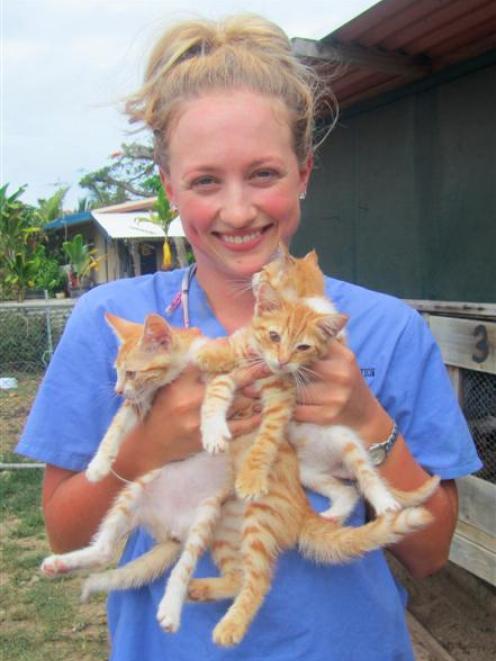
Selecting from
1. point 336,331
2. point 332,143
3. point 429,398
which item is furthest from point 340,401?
point 332,143

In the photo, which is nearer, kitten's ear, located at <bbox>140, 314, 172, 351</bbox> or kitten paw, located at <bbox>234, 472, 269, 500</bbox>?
kitten paw, located at <bbox>234, 472, 269, 500</bbox>

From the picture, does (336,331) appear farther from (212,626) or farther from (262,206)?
(212,626)

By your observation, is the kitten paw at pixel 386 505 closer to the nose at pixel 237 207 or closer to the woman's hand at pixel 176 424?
the woman's hand at pixel 176 424

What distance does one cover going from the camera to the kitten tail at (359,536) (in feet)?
5.87

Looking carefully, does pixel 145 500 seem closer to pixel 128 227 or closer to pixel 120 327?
pixel 120 327

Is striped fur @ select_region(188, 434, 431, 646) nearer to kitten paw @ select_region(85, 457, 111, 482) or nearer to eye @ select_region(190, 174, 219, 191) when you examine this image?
kitten paw @ select_region(85, 457, 111, 482)

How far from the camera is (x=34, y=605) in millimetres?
5102

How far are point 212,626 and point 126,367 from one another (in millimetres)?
764

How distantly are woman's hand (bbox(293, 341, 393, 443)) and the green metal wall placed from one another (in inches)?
151

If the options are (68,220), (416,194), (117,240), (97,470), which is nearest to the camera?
(97,470)

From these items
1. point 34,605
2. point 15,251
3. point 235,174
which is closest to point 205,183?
point 235,174

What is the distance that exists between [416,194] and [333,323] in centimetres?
447

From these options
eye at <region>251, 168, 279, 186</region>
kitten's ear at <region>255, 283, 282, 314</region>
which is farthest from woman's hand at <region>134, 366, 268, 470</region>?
eye at <region>251, 168, 279, 186</region>

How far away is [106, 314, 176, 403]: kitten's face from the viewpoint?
2.01 meters
